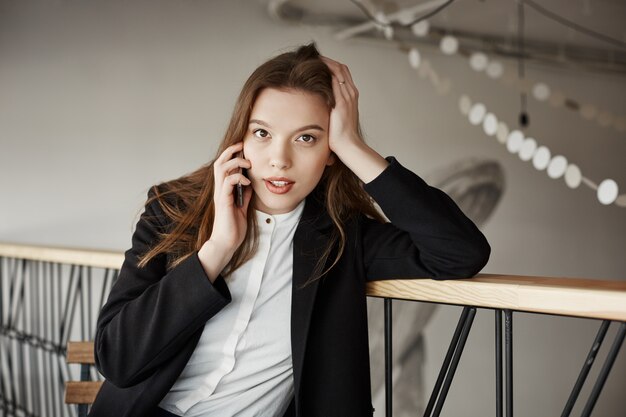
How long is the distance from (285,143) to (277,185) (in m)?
0.09

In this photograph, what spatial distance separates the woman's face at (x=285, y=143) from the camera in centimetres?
135

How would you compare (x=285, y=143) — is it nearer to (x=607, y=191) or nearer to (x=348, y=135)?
(x=348, y=135)

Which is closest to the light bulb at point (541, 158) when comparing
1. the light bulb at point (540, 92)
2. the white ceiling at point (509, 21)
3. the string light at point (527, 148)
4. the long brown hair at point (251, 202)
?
the string light at point (527, 148)

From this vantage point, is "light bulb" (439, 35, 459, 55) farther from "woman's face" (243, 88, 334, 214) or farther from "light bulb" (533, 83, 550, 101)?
"woman's face" (243, 88, 334, 214)

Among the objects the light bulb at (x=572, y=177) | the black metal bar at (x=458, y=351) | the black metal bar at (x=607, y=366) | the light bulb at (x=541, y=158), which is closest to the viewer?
the black metal bar at (x=607, y=366)

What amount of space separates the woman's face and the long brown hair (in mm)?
19

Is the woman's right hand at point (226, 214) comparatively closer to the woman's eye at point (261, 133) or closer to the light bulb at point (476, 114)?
the woman's eye at point (261, 133)

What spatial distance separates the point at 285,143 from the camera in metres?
1.34

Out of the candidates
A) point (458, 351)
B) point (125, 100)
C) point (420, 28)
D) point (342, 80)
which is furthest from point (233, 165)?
point (420, 28)

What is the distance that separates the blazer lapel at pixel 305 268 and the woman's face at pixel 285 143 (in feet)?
0.30

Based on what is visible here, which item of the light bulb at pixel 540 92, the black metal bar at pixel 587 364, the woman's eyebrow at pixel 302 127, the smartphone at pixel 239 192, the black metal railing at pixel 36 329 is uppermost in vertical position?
the light bulb at pixel 540 92

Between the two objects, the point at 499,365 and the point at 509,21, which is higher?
the point at 509,21

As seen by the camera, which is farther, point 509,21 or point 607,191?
point 607,191

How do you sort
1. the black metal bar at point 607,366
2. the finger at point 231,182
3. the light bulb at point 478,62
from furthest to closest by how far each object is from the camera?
1. the light bulb at point 478,62
2. the finger at point 231,182
3. the black metal bar at point 607,366
